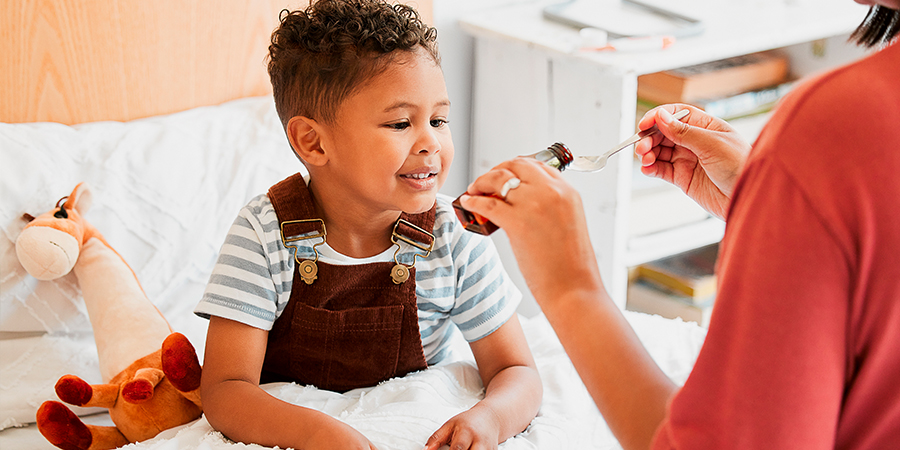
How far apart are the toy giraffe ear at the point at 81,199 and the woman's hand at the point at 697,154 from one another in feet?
2.57

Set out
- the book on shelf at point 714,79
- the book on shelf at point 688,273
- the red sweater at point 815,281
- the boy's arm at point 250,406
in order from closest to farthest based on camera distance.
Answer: the red sweater at point 815,281 → the boy's arm at point 250,406 → the book on shelf at point 714,79 → the book on shelf at point 688,273

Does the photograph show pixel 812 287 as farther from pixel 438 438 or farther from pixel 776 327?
pixel 438 438

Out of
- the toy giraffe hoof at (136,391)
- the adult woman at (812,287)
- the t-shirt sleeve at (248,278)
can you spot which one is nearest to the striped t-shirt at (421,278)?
the t-shirt sleeve at (248,278)

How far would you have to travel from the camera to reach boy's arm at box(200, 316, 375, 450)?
833 mm

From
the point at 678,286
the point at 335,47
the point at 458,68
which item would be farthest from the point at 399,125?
the point at 678,286

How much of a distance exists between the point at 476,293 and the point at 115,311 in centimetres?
49

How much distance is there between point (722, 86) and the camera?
167cm

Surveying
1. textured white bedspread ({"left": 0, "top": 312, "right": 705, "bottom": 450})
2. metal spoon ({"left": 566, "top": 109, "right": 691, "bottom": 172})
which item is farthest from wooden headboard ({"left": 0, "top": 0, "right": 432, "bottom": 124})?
metal spoon ({"left": 566, "top": 109, "right": 691, "bottom": 172})

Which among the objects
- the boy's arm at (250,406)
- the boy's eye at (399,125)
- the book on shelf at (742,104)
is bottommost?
the boy's arm at (250,406)

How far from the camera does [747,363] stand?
1.48ft

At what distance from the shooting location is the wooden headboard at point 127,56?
1.25 m

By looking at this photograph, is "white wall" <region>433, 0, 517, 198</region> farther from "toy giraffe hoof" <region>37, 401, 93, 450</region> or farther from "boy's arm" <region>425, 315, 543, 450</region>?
"toy giraffe hoof" <region>37, 401, 93, 450</region>

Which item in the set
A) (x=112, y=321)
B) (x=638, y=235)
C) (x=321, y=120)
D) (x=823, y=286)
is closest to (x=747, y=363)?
(x=823, y=286)

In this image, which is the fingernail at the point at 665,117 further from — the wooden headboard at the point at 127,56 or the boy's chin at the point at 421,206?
the wooden headboard at the point at 127,56
